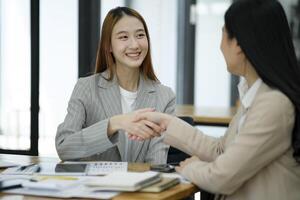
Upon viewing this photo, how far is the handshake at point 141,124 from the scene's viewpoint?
2531 mm

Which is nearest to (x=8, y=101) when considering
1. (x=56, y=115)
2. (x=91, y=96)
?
(x=56, y=115)

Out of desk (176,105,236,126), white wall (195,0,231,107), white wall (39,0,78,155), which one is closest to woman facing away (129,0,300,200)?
desk (176,105,236,126)

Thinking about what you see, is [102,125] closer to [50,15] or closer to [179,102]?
[50,15]

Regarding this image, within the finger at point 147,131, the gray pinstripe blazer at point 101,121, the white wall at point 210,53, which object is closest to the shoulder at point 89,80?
the gray pinstripe blazer at point 101,121

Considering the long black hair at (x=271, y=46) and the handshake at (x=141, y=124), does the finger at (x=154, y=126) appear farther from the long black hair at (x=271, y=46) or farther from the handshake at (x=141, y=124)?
the long black hair at (x=271, y=46)

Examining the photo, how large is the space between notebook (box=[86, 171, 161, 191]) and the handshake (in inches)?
15.9

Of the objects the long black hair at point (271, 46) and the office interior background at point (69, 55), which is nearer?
the long black hair at point (271, 46)

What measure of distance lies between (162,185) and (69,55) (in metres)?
3.89

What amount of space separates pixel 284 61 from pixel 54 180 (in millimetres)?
902

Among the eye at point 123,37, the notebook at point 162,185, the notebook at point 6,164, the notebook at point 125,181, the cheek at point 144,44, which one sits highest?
the eye at point 123,37

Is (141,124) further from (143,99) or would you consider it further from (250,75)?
(250,75)

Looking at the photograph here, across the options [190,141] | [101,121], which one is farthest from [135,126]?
[190,141]

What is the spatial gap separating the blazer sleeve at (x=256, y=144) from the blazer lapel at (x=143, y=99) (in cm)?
81

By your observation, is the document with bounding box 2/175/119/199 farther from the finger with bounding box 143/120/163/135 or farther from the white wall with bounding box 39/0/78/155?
the white wall with bounding box 39/0/78/155
